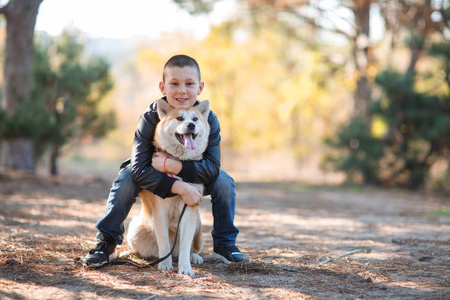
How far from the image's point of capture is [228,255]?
10.6 feet

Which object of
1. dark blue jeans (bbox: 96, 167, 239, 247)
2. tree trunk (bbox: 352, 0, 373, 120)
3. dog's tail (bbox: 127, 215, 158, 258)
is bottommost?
dog's tail (bbox: 127, 215, 158, 258)

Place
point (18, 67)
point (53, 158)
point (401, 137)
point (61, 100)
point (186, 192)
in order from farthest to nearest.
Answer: point (401, 137) → point (53, 158) → point (61, 100) → point (18, 67) → point (186, 192)

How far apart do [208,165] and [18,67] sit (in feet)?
21.8

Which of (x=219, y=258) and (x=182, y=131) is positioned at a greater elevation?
(x=182, y=131)

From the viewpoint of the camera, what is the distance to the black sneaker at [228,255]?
3.20m

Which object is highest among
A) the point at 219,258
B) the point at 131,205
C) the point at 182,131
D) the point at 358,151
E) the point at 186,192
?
the point at 182,131

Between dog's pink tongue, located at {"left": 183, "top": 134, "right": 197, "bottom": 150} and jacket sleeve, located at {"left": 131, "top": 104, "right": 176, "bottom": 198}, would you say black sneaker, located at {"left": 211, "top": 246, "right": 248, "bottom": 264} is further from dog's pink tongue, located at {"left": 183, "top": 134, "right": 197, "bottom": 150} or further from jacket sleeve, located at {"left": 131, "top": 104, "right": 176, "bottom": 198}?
dog's pink tongue, located at {"left": 183, "top": 134, "right": 197, "bottom": 150}

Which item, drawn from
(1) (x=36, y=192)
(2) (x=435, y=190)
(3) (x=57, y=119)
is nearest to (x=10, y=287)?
(1) (x=36, y=192)

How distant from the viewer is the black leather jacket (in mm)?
2963

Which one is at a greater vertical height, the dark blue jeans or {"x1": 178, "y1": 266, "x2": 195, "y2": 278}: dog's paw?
the dark blue jeans

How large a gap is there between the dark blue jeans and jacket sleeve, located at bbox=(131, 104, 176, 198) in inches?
5.9

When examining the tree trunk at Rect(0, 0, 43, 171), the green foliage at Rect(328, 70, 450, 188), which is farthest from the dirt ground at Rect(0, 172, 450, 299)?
the green foliage at Rect(328, 70, 450, 188)

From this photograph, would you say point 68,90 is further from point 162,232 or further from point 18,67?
point 162,232

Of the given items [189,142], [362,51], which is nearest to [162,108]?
[189,142]
